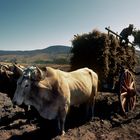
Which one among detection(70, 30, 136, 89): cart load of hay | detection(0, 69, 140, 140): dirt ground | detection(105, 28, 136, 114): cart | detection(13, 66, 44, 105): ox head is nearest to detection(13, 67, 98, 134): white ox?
detection(13, 66, 44, 105): ox head

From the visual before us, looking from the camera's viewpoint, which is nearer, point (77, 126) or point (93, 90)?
point (77, 126)

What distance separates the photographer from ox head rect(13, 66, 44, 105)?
7.32 m

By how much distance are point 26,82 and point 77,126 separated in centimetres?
282

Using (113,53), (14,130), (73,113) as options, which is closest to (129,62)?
(113,53)

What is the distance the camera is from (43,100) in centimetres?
786

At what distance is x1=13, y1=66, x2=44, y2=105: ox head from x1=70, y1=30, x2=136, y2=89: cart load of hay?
3589mm

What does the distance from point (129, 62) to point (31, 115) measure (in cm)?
497

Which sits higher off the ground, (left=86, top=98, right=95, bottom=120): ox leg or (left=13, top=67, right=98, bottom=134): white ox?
(left=13, top=67, right=98, bottom=134): white ox

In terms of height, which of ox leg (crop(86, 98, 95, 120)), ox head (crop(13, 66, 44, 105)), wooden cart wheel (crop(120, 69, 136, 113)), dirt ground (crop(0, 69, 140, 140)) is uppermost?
ox head (crop(13, 66, 44, 105))

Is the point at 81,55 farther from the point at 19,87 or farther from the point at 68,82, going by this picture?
the point at 19,87

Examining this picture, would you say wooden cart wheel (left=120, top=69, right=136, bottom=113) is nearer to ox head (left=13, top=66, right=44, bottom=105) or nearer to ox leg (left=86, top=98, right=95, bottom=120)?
ox leg (left=86, top=98, right=95, bottom=120)

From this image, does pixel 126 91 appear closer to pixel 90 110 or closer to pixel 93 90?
pixel 93 90

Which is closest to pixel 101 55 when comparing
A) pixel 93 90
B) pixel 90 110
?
pixel 93 90

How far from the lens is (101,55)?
34.7ft
